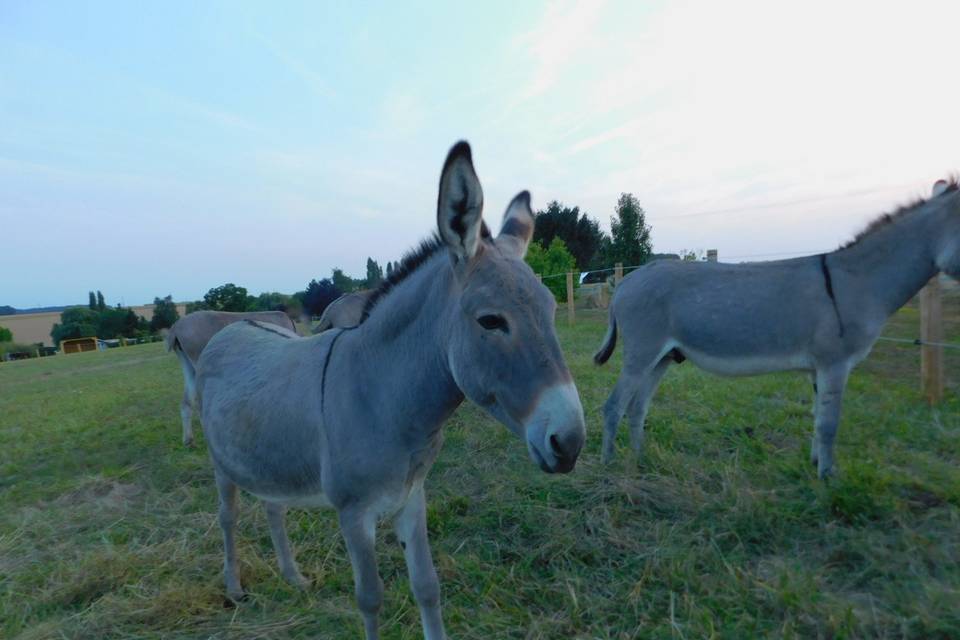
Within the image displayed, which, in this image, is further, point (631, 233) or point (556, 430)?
→ point (631, 233)

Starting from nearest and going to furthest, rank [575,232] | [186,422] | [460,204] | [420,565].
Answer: [460,204]
[420,565]
[186,422]
[575,232]

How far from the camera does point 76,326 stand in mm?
59344

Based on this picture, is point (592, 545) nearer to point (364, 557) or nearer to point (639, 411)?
point (364, 557)

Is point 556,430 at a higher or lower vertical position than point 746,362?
higher

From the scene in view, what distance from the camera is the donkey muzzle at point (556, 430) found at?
148 cm

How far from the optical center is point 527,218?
2291 millimetres

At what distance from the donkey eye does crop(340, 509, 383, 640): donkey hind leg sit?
101 centimetres

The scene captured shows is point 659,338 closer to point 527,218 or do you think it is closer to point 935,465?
point 935,465

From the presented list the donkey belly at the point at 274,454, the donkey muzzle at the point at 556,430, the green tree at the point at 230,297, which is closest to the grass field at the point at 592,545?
the donkey belly at the point at 274,454

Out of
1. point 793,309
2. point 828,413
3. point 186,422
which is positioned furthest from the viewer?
point 186,422

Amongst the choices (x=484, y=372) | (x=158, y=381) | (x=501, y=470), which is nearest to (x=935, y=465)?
(x=501, y=470)

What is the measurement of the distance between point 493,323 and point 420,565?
139 centimetres

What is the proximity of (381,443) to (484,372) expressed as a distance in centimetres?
61

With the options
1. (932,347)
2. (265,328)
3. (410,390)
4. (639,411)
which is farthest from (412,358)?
(932,347)
